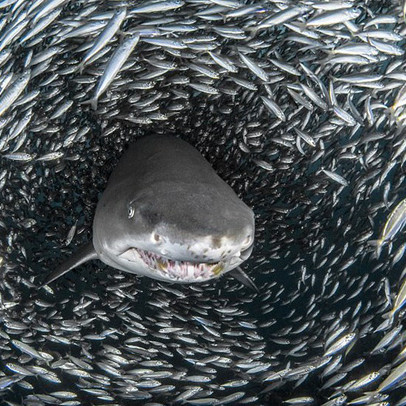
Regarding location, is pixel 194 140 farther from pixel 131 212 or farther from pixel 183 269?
pixel 183 269

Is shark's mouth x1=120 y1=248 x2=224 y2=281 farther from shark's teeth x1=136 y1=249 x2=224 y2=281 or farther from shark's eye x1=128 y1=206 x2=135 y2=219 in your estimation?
shark's eye x1=128 y1=206 x2=135 y2=219

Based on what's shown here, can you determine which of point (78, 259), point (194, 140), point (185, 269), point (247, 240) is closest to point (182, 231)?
point (185, 269)

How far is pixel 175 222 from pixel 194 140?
371cm

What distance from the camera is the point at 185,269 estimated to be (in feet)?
9.98

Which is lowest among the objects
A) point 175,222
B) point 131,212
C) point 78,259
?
point 175,222

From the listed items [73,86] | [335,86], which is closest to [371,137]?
[335,86]

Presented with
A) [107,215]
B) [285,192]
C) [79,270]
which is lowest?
[107,215]

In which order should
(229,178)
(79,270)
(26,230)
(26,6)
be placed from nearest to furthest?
(26,6)
(26,230)
(229,178)
(79,270)

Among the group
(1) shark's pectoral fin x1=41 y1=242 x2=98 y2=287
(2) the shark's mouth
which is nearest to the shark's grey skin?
(2) the shark's mouth

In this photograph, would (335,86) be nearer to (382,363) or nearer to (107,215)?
(107,215)

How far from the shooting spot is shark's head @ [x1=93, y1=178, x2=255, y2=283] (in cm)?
290

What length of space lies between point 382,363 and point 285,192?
389cm

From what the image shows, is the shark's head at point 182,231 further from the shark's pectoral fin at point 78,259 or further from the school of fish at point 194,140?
the shark's pectoral fin at point 78,259

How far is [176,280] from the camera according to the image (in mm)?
3152
